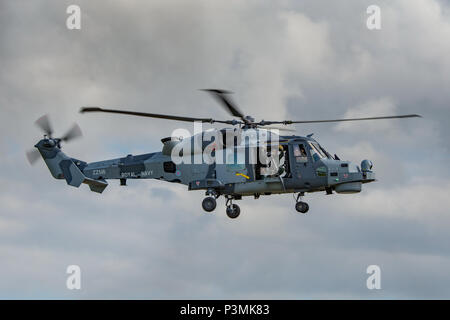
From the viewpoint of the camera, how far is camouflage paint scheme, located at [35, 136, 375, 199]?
4303cm

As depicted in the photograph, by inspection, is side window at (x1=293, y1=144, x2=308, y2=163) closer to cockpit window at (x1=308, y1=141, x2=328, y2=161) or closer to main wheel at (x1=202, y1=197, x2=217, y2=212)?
cockpit window at (x1=308, y1=141, x2=328, y2=161)

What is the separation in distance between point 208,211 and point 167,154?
13.1 ft

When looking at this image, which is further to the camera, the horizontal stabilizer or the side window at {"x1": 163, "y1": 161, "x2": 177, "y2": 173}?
the horizontal stabilizer

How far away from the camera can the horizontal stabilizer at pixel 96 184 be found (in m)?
47.4

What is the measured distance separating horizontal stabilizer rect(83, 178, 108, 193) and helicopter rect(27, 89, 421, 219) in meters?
1.21

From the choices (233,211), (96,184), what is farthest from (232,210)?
(96,184)

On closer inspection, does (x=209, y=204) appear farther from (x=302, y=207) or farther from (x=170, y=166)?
(x=302, y=207)

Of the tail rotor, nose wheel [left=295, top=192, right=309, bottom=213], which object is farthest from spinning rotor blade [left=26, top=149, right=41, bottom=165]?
nose wheel [left=295, top=192, right=309, bottom=213]

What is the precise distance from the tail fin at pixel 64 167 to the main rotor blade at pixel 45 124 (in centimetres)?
66

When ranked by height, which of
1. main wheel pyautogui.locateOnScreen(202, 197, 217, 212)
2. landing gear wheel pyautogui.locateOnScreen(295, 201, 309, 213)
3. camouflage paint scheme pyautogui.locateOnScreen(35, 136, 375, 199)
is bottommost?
landing gear wheel pyautogui.locateOnScreen(295, 201, 309, 213)
